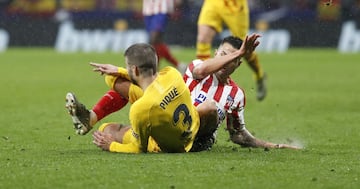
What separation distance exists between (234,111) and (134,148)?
0.99 m

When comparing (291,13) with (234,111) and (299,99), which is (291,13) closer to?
(299,99)

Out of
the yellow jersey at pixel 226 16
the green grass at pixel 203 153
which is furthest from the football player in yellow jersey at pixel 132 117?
the yellow jersey at pixel 226 16

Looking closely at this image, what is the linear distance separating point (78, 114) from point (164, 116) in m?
0.86

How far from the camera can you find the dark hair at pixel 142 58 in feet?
21.2

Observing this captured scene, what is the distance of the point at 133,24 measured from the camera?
83.3 ft

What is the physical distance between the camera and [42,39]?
1056 inches

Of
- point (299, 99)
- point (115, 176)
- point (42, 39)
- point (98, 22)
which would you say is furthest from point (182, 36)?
point (115, 176)

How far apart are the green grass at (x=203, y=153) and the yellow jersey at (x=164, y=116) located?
143mm

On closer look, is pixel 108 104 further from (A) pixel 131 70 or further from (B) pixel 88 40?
(B) pixel 88 40

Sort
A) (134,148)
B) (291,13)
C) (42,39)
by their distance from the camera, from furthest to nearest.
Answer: (42,39)
(291,13)
(134,148)

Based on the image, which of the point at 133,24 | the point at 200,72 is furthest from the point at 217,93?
the point at 133,24

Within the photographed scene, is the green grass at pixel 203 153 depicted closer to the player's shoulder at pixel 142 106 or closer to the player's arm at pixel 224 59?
the player's shoulder at pixel 142 106

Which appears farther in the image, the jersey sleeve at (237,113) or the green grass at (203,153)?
the jersey sleeve at (237,113)

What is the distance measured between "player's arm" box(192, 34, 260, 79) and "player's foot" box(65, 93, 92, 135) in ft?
2.95
